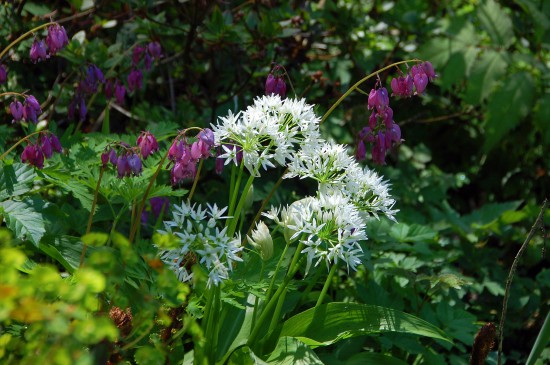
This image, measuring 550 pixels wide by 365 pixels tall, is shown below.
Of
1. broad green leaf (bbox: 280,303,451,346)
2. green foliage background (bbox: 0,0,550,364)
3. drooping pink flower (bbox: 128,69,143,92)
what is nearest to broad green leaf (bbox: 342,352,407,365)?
green foliage background (bbox: 0,0,550,364)

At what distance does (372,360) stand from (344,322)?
0.26 m

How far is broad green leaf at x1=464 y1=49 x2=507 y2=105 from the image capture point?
3910 millimetres

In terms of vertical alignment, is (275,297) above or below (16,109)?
below

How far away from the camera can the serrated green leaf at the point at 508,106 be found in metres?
3.93

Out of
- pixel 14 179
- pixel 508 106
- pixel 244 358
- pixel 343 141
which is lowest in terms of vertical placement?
pixel 244 358

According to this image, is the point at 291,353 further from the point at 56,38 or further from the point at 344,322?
the point at 56,38

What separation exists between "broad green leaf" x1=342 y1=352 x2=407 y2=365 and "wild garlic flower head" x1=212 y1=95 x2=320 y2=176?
2.51 feet

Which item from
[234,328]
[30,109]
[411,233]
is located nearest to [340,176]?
[234,328]

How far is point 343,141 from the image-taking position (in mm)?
3791

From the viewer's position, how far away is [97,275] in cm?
134

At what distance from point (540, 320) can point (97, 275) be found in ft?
8.43

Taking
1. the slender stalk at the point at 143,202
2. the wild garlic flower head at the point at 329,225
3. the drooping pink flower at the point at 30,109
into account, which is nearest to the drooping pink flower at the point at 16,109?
the drooping pink flower at the point at 30,109

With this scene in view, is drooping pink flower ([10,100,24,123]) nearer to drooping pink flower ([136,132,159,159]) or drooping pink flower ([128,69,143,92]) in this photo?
drooping pink flower ([136,132,159,159])

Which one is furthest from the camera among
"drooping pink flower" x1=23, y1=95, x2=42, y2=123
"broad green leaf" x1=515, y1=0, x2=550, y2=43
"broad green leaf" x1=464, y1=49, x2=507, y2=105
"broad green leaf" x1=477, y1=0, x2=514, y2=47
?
"broad green leaf" x1=477, y1=0, x2=514, y2=47
